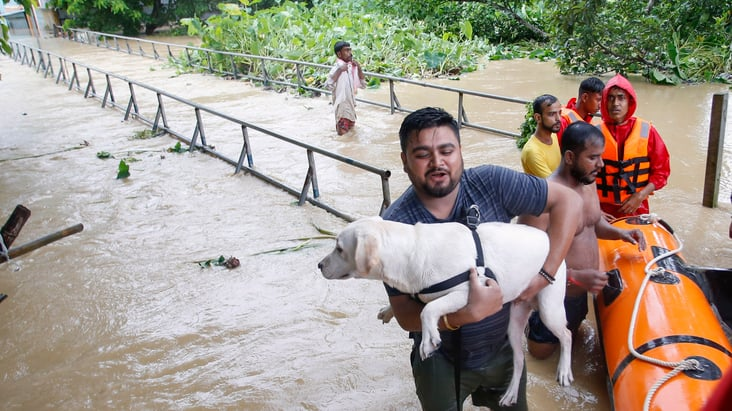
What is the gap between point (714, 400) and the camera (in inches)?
26.5

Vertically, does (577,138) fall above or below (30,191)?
above

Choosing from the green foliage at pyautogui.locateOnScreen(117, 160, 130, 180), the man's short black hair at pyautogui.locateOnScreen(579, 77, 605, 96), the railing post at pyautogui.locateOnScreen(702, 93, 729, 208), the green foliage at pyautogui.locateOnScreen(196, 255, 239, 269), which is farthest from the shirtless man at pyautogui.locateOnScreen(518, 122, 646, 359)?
the green foliage at pyautogui.locateOnScreen(117, 160, 130, 180)

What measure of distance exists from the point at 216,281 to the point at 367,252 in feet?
11.5

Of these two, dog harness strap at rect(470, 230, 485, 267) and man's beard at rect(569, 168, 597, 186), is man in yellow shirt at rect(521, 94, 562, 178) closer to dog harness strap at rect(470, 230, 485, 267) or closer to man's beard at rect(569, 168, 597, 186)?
man's beard at rect(569, 168, 597, 186)

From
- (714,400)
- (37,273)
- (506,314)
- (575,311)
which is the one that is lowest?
(37,273)

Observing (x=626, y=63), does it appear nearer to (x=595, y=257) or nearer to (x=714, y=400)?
(x=595, y=257)

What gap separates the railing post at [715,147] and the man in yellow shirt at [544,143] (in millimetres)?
2383

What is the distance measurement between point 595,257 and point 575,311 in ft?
1.26

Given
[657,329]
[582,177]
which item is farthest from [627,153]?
[657,329]

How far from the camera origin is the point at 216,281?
5.11 metres

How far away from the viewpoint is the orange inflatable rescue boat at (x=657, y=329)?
8.29 ft

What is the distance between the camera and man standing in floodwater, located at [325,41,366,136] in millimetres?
8984

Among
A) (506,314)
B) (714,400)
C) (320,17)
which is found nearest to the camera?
(714,400)

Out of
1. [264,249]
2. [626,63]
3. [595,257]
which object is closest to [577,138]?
[595,257]
